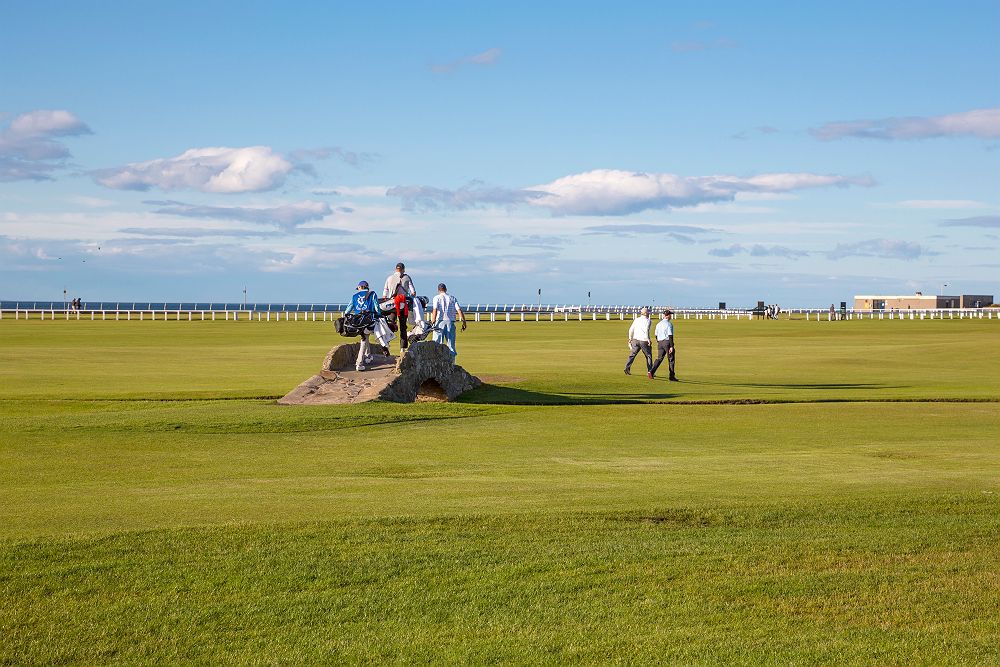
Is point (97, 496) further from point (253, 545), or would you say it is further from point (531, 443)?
point (531, 443)

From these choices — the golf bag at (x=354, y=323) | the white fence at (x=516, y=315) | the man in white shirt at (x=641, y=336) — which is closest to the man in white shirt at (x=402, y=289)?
the golf bag at (x=354, y=323)

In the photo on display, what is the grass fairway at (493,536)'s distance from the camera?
838cm

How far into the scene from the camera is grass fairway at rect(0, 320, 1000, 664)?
838cm

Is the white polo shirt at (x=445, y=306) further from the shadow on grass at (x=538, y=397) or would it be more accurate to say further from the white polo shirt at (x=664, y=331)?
the white polo shirt at (x=664, y=331)

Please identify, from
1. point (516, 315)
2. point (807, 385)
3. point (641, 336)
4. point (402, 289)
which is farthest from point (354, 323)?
point (516, 315)

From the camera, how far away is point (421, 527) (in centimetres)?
1170

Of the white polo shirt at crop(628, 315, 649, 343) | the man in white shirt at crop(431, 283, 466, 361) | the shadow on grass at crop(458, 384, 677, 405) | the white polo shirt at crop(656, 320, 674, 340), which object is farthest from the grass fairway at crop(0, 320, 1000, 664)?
the white polo shirt at crop(656, 320, 674, 340)

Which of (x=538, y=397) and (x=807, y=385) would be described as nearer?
(x=538, y=397)

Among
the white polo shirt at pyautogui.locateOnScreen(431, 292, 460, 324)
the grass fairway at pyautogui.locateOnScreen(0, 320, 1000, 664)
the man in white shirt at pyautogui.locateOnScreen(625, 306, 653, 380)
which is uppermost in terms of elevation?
the white polo shirt at pyautogui.locateOnScreen(431, 292, 460, 324)

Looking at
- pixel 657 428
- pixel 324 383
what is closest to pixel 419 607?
pixel 657 428

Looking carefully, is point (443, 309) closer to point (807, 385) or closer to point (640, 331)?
point (640, 331)

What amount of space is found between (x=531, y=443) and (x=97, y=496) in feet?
28.0

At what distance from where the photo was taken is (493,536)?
11.3 m

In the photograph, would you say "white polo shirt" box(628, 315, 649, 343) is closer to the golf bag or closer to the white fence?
the golf bag
